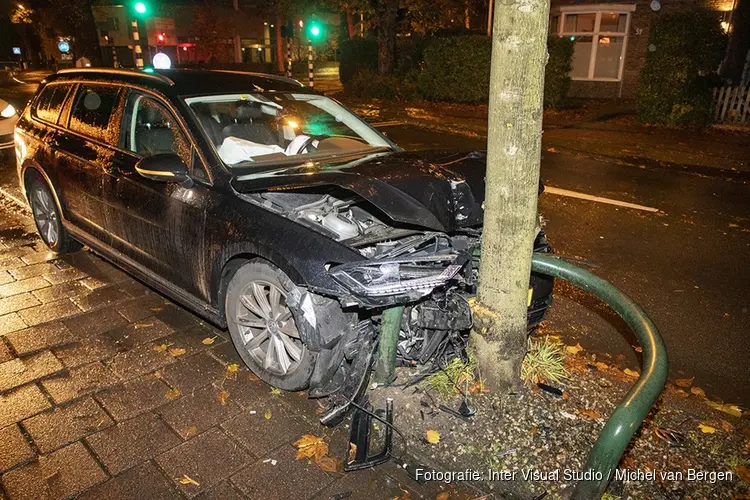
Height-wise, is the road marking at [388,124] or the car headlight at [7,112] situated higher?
the car headlight at [7,112]

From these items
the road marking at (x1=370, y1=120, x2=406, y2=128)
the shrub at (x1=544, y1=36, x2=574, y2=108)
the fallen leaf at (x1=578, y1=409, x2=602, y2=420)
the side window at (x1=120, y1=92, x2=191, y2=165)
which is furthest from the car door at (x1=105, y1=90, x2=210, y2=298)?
the shrub at (x1=544, y1=36, x2=574, y2=108)

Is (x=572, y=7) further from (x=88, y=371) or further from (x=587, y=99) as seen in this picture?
(x=88, y=371)

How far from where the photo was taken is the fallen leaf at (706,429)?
2968 millimetres

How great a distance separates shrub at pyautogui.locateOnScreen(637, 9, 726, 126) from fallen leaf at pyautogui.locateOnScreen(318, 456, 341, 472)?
1493 centimetres

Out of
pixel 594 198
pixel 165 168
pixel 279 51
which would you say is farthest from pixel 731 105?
pixel 279 51

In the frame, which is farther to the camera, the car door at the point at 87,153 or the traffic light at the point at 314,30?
the traffic light at the point at 314,30

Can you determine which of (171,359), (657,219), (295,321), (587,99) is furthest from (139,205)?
(587,99)

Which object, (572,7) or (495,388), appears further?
(572,7)

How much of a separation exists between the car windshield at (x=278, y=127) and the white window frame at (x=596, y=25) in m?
20.1

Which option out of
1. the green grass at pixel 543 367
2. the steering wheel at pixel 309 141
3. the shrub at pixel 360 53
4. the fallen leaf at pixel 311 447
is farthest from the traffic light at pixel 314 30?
the fallen leaf at pixel 311 447

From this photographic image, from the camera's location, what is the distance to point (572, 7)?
21.3 m

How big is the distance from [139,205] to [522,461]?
319cm

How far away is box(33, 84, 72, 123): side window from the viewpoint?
16.7 feet

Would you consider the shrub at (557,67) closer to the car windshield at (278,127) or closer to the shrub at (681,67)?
the shrub at (681,67)
